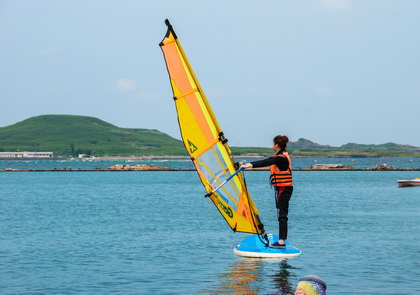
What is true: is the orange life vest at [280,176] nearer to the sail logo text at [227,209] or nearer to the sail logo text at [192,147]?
the sail logo text at [227,209]

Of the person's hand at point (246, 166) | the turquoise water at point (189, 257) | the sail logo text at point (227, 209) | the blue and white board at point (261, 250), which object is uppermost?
the person's hand at point (246, 166)

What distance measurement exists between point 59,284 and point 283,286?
422 cm

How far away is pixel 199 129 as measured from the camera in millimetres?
12672

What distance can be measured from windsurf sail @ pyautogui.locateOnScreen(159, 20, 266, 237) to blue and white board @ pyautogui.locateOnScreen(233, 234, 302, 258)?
5.50ft

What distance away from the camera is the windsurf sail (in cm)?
1232

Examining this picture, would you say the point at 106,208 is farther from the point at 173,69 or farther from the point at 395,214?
the point at 173,69

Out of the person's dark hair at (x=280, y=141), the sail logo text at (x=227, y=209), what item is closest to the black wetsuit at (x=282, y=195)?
the person's dark hair at (x=280, y=141)

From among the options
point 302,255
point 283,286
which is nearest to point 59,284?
point 283,286

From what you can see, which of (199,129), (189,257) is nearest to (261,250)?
(189,257)

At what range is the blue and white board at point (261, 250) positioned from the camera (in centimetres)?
1416

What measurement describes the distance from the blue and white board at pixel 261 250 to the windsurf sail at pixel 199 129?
5.50 ft

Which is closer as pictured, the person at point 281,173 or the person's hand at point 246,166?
the person's hand at point 246,166

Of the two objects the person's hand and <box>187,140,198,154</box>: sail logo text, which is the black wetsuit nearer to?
the person's hand

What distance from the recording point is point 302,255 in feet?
52.3
